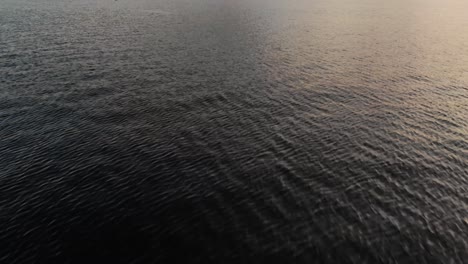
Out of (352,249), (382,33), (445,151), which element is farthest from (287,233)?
(382,33)

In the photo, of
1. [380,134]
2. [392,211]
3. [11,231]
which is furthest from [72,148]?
[380,134]

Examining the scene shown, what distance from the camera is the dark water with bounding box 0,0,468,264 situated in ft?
77.3

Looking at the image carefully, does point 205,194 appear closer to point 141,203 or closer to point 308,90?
point 141,203

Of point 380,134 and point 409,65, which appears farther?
point 409,65

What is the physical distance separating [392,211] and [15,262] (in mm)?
28313

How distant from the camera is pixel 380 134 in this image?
129 ft

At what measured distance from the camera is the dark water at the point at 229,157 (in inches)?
928

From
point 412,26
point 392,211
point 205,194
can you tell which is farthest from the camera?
point 412,26

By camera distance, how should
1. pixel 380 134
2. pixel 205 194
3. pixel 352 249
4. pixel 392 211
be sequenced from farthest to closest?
1. pixel 380 134
2. pixel 205 194
3. pixel 392 211
4. pixel 352 249

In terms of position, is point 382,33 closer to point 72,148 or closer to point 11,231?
point 72,148

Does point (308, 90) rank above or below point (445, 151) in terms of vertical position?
below

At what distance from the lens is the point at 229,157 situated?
1353 inches

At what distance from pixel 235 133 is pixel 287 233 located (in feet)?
56.8

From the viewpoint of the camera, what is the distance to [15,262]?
21406mm
